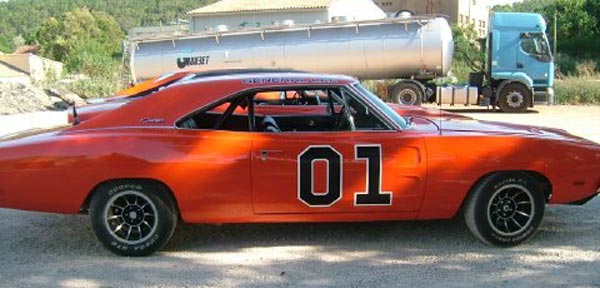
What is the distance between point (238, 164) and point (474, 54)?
20536 mm

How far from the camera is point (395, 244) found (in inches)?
205

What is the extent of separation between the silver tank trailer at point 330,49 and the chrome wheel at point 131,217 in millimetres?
15508

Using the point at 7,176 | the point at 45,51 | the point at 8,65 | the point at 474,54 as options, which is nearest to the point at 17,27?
the point at 45,51

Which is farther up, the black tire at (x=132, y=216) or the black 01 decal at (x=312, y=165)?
the black 01 decal at (x=312, y=165)

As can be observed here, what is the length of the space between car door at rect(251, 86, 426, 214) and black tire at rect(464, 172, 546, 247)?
1.59 ft

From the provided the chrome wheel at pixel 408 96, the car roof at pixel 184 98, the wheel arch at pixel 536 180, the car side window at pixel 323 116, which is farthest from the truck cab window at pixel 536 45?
the car roof at pixel 184 98

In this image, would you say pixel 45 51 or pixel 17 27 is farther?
pixel 17 27

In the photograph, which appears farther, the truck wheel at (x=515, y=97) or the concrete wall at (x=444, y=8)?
the concrete wall at (x=444, y=8)

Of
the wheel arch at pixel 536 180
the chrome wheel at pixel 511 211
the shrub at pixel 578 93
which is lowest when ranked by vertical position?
the shrub at pixel 578 93

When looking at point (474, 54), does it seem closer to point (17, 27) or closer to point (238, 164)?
point (238, 164)

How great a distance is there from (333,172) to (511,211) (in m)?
1.46

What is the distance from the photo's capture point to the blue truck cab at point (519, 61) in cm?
1822

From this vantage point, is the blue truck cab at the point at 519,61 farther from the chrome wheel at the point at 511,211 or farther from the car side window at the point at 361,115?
the car side window at the point at 361,115

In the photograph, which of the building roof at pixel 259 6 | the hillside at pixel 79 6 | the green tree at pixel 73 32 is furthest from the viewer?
the hillside at pixel 79 6
